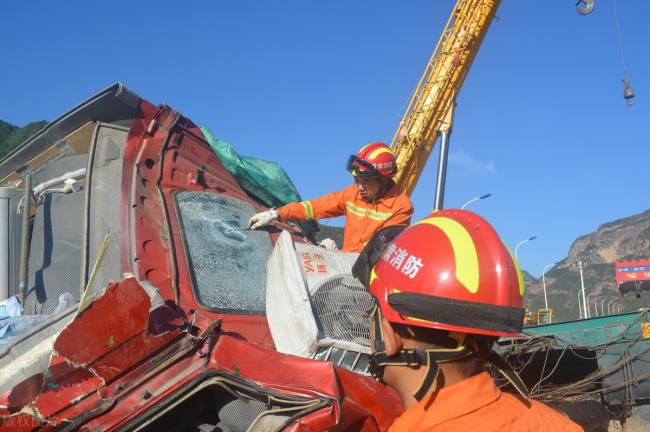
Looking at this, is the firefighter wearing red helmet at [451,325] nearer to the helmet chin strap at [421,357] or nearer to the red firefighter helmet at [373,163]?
the helmet chin strap at [421,357]

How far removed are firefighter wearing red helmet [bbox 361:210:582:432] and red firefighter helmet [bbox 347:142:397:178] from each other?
9.31 ft

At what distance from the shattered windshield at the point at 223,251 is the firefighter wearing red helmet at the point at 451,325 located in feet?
6.04

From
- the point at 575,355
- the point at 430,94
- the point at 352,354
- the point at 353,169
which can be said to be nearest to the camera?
the point at 352,354

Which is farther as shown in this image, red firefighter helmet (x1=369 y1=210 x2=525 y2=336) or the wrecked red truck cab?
the wrecked red truck cab

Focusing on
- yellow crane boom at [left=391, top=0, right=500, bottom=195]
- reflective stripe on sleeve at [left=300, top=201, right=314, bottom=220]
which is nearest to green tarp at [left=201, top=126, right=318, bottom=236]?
reflective stripe on sleeve at [left=300, top=201, right=314, bottom=220]

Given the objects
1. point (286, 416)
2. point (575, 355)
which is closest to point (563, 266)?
point (575, 355)

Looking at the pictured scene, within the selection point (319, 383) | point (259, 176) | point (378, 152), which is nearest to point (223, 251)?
point (259, 176)

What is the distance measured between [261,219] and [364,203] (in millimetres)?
861

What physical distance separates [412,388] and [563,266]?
70226 millimetres

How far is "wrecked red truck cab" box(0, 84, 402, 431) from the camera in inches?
79.9

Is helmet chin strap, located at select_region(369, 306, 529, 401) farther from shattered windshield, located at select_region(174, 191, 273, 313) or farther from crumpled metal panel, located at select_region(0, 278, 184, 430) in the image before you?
shattered windshield, located at select_region(174, 191, 273, 313)

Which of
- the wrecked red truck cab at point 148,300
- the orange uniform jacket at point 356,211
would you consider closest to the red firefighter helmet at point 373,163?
the orange uniform jacket at point 356,211

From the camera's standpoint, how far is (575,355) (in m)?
5.51

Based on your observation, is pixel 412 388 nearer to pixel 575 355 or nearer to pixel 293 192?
pixel 293 192
